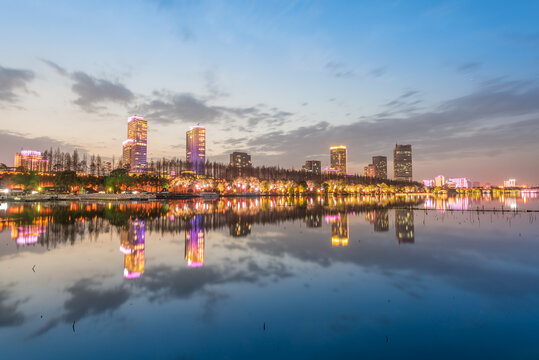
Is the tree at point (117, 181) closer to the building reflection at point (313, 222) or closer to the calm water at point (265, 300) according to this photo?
the building reflection at point (313, 222)

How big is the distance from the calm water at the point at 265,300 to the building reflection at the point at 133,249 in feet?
0.62

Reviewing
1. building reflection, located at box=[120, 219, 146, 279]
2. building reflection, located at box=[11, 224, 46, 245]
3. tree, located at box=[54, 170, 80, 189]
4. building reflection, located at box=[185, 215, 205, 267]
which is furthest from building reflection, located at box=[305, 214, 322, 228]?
tree, located at box=[54, 170, 80, 189]

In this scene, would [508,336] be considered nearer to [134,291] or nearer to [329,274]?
[329,274]

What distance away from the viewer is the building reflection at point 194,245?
1639cm

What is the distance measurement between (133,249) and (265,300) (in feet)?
39.5

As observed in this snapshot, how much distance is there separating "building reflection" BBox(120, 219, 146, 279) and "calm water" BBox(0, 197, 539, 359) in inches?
7.4

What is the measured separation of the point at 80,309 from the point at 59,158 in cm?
14680

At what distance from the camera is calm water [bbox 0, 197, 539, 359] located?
783 cm

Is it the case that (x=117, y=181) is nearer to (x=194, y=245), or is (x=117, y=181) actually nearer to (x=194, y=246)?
(x=194, y=245)

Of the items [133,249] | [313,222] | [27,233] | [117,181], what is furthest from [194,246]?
[117,181]

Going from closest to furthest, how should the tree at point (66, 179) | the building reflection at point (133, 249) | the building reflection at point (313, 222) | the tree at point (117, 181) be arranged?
the building reflection at point (133, 249) < the building reflection at point (313, 222) < the tree at point (117, 181) < the tree at point (66, 179)

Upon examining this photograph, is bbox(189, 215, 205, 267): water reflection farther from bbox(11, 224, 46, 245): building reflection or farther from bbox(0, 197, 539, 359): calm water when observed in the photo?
bbox(11, 224, 46, 245): building reflection

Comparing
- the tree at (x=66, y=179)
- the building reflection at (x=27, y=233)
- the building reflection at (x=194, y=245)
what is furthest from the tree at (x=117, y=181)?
the building reflection at (x=194, y=245)

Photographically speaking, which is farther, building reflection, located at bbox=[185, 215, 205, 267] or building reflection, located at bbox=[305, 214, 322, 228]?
building reflection, located at bbox=[305, 214, 322, 228]
